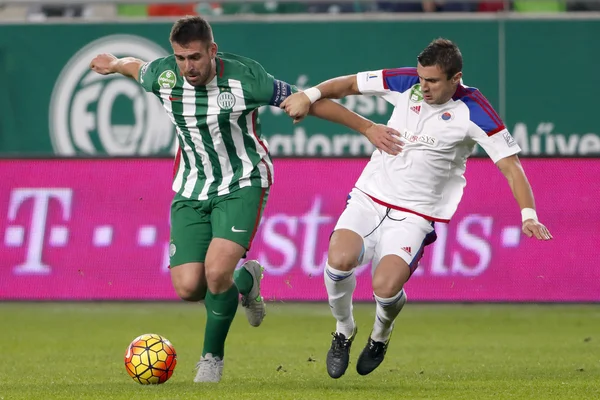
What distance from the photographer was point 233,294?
26.3 feet

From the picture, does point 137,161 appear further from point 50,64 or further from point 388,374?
point 388,374

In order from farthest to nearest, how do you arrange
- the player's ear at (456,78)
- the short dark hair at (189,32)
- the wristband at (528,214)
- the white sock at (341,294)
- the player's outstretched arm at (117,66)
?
the player's outstretched arm at (117,66) → the white sock at (341,294) → the player's ear at (456,78) → the short dark hair at (189,32) → the wristband at (528,214)

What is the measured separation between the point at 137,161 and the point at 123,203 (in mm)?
449

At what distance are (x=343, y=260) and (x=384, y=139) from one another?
784mm

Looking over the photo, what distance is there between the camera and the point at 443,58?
25.4 ft

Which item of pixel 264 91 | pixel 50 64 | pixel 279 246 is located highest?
pixel 264 91

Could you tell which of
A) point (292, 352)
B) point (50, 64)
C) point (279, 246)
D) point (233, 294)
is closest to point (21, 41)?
point (50, 64)

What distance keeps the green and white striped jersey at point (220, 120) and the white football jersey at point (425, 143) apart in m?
0.67

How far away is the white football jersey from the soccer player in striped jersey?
0.20 m

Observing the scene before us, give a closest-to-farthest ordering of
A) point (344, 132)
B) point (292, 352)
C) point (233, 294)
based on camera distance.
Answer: point (233, 294)
point (292, 352)
point (344, 132)

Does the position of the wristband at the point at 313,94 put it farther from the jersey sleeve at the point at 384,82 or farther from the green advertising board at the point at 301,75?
the green advertising board at the point at 301,75

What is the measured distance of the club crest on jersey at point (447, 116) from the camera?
8.02 metres

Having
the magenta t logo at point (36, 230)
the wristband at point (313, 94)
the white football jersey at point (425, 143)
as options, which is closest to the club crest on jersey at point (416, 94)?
the white football jersey at point (425, 143)

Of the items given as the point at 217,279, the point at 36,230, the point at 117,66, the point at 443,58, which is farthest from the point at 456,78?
the point at 36,230
